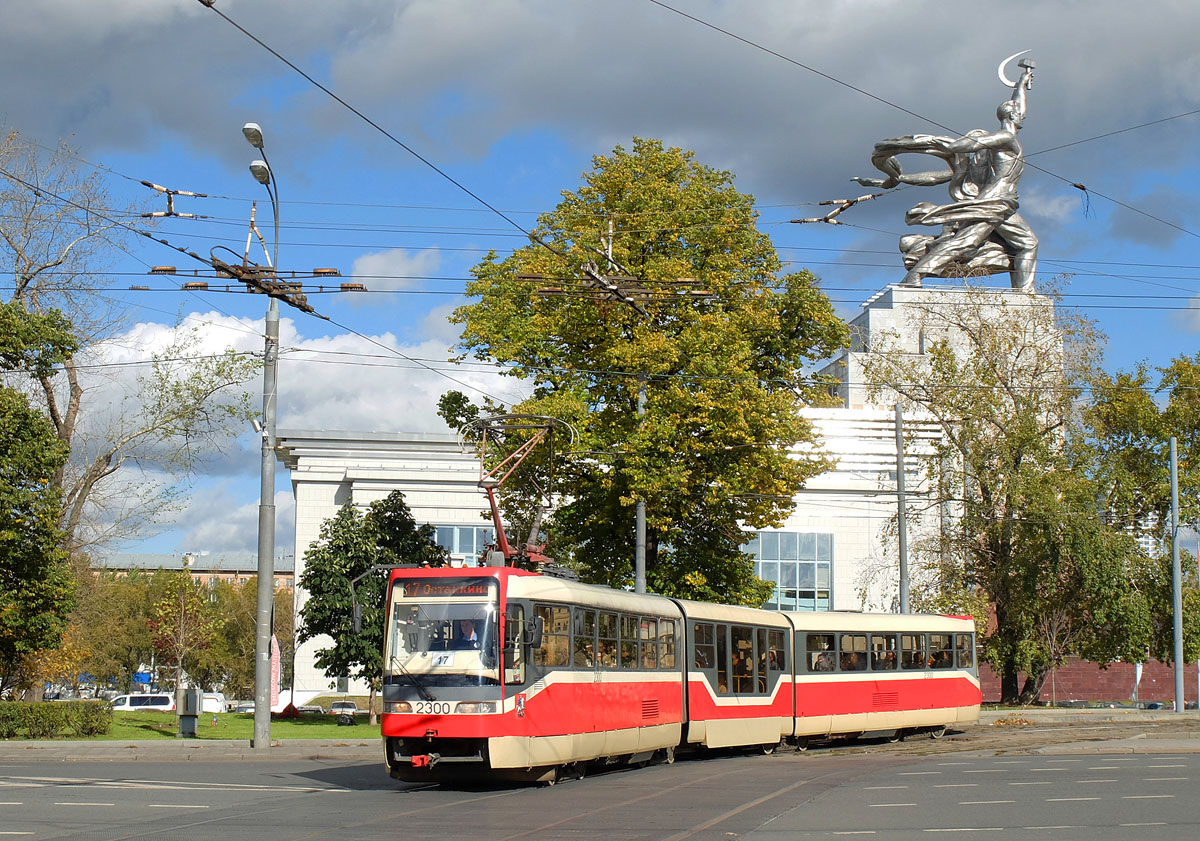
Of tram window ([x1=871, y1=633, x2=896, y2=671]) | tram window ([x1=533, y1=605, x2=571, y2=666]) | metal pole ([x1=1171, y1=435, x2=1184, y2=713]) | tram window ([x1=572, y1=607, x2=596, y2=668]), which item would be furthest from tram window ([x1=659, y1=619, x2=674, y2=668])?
metal pole ([x1=1171, y1=435, x2=1184, y2=713])

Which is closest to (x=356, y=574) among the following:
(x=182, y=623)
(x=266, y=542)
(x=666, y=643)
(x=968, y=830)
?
(x=266, y=542)

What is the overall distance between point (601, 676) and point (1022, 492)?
77.8 feet

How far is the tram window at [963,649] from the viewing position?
104 feet

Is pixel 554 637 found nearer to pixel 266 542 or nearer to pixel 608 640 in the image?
pixel 608 640

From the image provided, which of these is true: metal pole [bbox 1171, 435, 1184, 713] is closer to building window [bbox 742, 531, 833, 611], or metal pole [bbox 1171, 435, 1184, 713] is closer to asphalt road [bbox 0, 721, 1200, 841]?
asphalt road [bbox 0, 721, 1200, 841]

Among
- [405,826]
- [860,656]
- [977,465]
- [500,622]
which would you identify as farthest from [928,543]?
[405,826]

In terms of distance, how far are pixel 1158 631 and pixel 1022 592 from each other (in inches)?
223

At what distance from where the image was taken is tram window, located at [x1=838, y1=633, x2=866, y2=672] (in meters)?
28.2

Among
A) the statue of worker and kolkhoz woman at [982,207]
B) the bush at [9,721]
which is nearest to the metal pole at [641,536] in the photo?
the bush at [9,721]

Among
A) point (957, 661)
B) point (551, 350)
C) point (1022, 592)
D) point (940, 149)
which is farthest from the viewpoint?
point (940, 149)

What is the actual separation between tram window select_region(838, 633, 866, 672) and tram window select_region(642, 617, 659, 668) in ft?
24.2

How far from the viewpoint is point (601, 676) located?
19891 mm

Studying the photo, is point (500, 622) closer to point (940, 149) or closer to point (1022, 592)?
point (1022, 592)

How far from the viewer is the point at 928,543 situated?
41.5 metres
